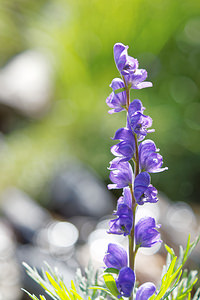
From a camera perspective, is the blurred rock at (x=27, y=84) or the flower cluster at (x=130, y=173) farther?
the blurred rock at (x=27, y=84)

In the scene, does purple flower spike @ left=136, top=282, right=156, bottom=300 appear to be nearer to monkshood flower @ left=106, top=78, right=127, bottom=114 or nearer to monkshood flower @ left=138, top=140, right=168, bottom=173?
monkshood flower @ left=138, top=140, right=168, bottom=173

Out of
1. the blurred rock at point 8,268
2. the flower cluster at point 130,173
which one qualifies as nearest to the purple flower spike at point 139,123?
the flower cluster at point 130,173

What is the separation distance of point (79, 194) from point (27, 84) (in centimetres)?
247

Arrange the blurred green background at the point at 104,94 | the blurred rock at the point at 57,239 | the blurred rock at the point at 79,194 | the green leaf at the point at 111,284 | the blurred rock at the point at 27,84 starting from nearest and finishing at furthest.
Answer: the green leaf at the point at 111,284, the blurred rock at the point at 57,239, the blurred rock at the point at 79,194, the blurred green background at the point at 104,94, the blurred rock at the point at 27,84

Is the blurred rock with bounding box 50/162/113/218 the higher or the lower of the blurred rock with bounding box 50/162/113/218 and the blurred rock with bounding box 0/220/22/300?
the higher

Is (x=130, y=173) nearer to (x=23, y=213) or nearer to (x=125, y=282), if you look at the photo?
(x=125, y=282)

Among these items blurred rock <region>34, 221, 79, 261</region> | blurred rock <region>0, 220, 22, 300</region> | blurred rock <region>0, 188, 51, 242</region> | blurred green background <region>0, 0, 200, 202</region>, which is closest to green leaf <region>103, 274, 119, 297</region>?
blurred rock <region>0, 220, 22, 300</region>

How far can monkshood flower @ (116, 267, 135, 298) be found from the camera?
0.66 meters

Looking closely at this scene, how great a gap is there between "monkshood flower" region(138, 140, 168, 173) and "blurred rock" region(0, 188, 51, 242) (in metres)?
2.83

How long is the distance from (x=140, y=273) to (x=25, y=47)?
5.11 meters

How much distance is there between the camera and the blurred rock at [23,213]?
3.42 m

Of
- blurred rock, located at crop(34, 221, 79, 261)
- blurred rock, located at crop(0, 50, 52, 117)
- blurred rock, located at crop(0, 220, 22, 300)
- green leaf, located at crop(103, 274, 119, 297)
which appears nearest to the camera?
green leaf, located at crop(103, 274, 119, 297)

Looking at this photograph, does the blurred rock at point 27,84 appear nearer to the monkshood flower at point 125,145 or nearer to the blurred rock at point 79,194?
the blurred rock at point 79,194

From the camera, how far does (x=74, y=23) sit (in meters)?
5.03
